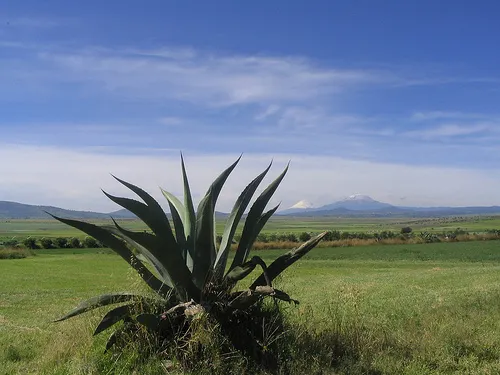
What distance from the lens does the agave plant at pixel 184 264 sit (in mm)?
5250

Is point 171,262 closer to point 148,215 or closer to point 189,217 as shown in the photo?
point 148,215

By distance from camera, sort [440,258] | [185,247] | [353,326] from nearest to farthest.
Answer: [185,247] → [353,326] → [440,258]

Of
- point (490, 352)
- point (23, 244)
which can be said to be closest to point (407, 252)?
point (23, 244)

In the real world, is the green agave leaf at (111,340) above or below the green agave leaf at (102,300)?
below

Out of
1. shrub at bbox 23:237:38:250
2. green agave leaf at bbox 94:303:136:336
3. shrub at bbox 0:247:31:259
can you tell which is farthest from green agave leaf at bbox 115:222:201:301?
shrub at bbox 23:237:38:250

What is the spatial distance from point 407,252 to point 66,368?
46985mm

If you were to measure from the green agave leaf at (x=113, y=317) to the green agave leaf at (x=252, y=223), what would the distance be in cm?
130

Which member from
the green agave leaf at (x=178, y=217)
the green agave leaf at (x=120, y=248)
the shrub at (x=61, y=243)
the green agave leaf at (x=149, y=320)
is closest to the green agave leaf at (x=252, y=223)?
the green agave leaf at (x=178, y=217)

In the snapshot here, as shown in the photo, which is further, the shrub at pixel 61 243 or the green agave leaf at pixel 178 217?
the shrub at pixel 61 243

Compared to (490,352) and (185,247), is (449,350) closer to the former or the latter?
(490,352)

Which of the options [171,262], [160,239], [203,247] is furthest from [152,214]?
[203,247]

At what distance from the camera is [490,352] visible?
6477 millimetres

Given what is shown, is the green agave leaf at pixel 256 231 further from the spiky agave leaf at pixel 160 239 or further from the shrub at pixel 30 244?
the shrub at pixel 30 244

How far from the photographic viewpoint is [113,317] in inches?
207
